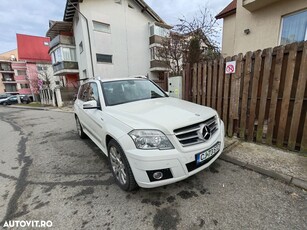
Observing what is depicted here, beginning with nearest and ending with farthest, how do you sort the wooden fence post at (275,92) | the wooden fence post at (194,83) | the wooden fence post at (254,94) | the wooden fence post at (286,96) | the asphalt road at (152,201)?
the asphalt road at (152,201) < the wooden fence post at (286,96) < the wooden fence post at (275,92) < the wooden fence post at (254,94) < the wooden fence post at (194,83)

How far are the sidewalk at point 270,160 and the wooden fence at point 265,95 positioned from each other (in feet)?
0.89

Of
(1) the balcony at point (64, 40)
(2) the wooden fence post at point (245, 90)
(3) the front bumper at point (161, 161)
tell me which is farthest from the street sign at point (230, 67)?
(1) the balcony at point (64, 40)

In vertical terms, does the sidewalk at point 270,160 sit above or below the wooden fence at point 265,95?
below

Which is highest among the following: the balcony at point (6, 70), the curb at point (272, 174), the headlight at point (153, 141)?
the balcony at point (6, 70)

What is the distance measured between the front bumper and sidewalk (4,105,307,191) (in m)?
1.43

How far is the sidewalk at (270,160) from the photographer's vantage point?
2599 millimetres

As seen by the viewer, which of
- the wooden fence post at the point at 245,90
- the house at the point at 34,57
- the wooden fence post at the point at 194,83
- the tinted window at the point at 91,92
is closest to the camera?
the tinted window at the point at 91,92

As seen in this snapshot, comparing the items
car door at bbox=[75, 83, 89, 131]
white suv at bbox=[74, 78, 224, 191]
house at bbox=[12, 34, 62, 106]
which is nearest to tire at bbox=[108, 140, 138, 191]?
white suv at bbox=[74, 78, 224, 191]

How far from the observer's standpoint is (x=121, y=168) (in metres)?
2.50

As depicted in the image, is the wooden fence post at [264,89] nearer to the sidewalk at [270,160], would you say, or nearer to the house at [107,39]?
the sidewalk at [270,160]

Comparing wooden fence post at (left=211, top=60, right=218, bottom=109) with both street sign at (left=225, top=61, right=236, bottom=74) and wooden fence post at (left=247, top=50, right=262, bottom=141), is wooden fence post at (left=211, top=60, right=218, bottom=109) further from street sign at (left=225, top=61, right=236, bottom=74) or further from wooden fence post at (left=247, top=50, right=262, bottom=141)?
wooden fence post at (left=247, top=50, right=262, bottom=141)

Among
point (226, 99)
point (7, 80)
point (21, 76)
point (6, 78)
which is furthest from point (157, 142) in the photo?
point (6, 78)

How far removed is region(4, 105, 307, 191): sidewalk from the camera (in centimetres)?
260

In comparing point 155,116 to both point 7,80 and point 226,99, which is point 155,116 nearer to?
point 226,99
